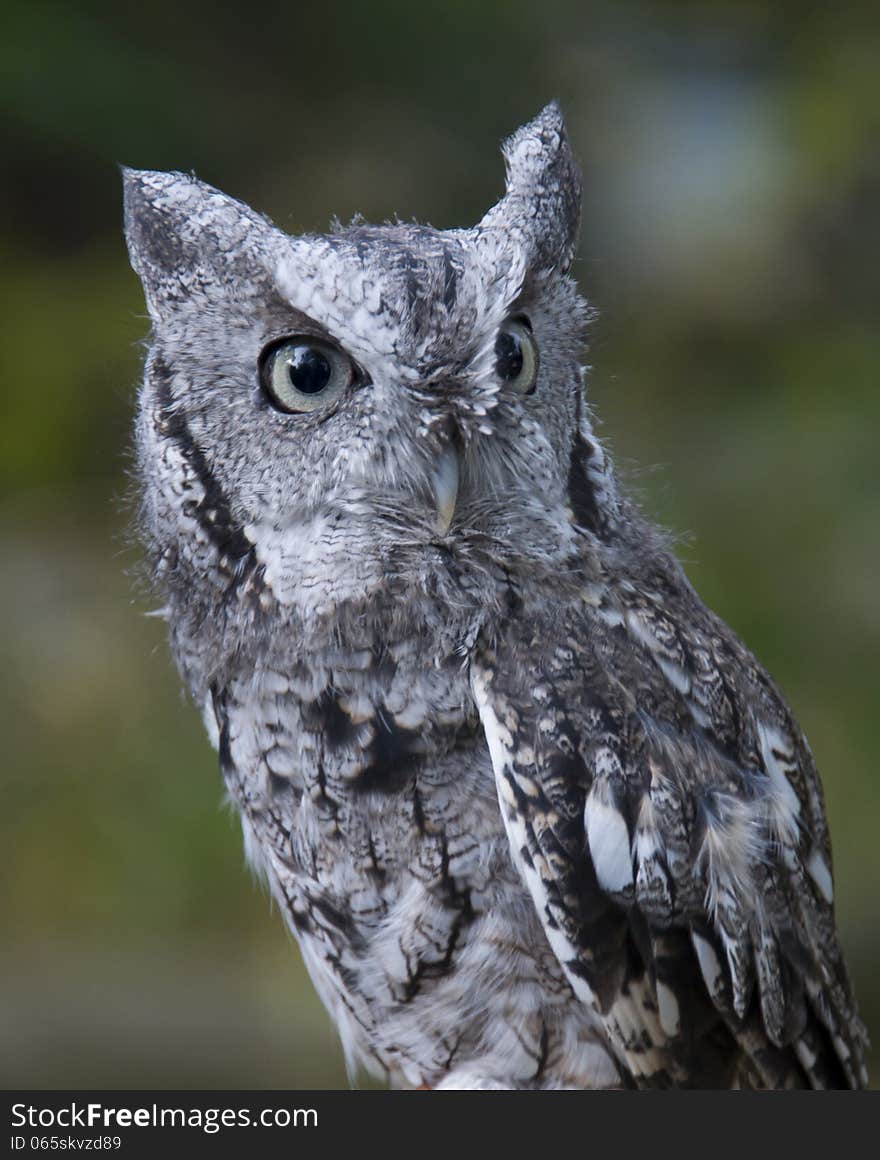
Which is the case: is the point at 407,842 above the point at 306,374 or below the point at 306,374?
below

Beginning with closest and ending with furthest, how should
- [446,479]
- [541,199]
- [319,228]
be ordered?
[446,479] < [541,199] < [319,228]

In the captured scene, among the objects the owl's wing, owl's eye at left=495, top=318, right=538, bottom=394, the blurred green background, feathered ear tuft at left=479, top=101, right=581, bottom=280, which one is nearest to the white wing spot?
the owl's wing

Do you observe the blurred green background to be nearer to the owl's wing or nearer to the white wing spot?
the owl's wing

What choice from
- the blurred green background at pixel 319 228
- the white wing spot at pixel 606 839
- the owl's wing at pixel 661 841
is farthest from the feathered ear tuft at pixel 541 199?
the blurred green background at pixel 319 228

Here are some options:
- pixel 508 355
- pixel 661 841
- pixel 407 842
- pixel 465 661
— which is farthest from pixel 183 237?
pixel 661 841

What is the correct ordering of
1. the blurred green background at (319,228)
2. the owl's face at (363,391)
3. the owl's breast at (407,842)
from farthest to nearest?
1. the blurred green background at (319,228)
2. the owl's breast at (407,842)
3. the owl's face at (363,391)

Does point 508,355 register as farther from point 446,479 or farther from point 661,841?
point 661,841

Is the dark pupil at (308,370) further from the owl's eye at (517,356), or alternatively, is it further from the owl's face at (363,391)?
the owl's eye at (517,356)

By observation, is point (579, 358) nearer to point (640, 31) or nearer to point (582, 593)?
point (582, 593)
